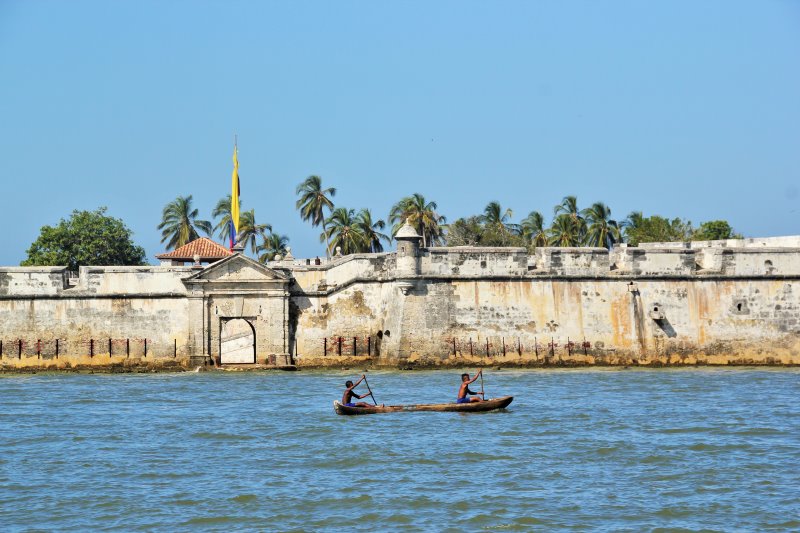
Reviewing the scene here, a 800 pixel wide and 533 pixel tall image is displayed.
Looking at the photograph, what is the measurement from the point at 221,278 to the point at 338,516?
15.6 m

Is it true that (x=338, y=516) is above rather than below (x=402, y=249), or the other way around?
below

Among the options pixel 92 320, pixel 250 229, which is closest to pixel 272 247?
pixel 250 229

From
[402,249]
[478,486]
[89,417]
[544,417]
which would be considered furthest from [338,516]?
[402,249]

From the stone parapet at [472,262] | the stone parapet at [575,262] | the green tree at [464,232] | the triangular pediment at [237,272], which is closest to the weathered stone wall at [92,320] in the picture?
the triangular pediment at [237,272]

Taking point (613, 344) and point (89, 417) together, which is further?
point (613, 344)

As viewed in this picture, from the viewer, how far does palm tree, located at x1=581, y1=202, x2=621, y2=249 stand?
51.1 meters

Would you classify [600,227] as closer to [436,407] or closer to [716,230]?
[716,230]

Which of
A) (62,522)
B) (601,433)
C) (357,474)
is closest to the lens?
(62,522)

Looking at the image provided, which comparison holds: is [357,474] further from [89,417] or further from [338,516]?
[89,417]

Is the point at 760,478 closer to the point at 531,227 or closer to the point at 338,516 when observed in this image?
the point at 338,516

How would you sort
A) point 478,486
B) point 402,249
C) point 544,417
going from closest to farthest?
point 478,486 → point 544,417 → point 402,249

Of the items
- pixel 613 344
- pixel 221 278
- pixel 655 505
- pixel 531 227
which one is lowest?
pixel 655 505

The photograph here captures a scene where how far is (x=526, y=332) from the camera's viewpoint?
2900cm

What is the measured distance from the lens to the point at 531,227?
176 feet
